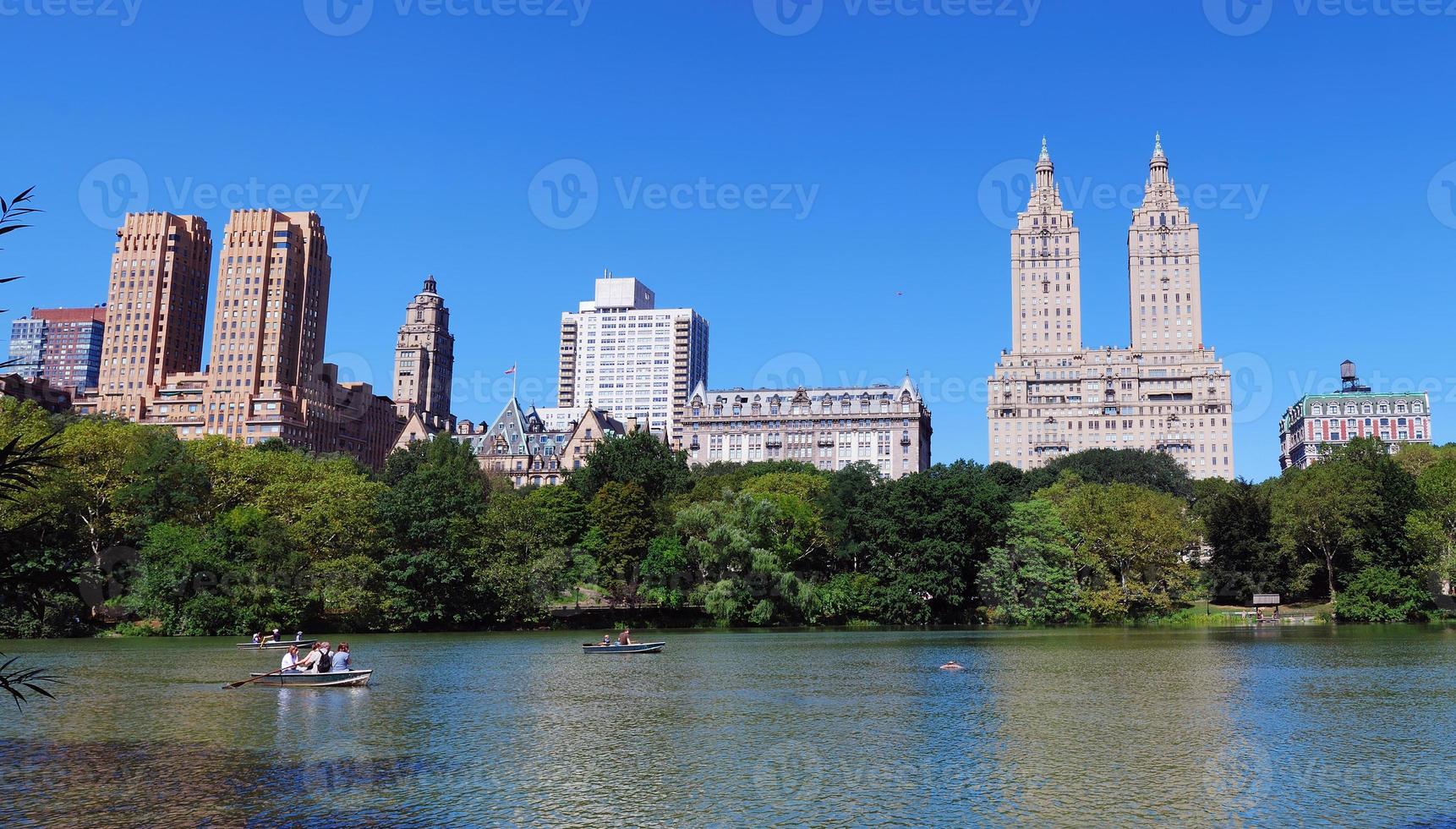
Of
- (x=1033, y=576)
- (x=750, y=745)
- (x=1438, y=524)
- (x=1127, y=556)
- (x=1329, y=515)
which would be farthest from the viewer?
(x=1329, y=515)

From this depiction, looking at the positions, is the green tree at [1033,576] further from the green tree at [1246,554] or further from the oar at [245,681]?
the oar at [245,681]

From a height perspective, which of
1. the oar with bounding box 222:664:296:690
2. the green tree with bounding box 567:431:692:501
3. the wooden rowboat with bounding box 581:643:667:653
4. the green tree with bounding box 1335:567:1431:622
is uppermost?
the green tree with bounding box 567:431:692:501

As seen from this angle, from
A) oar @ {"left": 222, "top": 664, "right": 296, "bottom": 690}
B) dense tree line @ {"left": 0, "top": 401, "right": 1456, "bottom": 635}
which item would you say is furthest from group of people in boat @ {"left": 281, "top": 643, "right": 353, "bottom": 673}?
dense tree line @ {"left": 0, "top": 401, "right": 1456, "bottom": 635}

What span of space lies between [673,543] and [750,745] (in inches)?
2750

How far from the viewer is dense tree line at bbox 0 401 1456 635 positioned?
3319 inches

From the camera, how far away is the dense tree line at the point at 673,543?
277 feet

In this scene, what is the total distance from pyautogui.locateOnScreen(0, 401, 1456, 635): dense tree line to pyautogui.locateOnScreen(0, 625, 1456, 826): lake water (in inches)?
1078

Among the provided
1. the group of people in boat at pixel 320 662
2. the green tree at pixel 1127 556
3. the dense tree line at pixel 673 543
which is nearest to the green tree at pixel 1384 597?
the dense tree line at pixel 673 543

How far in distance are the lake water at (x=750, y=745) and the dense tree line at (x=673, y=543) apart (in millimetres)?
27374

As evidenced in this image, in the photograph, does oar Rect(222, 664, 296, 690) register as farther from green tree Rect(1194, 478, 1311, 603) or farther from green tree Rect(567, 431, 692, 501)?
green tree Rect(1194, 478, 1311, 603)

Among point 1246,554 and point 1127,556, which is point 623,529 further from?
point 1246,554

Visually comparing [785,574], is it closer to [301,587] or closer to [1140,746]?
[301,587]

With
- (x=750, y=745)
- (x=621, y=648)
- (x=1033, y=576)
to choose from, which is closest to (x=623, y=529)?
(x=1033, y=576)

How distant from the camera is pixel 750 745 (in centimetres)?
3228
